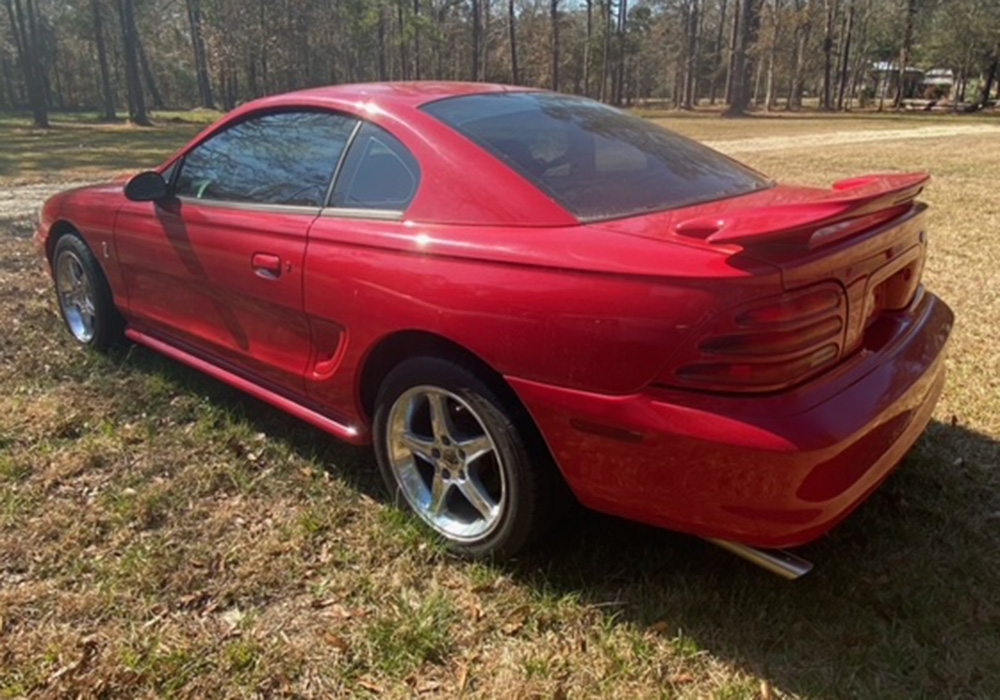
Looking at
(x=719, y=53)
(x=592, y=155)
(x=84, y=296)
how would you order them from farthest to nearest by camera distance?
(x=719, y=53) < (x=84, y=296) < (x=592, y=155)

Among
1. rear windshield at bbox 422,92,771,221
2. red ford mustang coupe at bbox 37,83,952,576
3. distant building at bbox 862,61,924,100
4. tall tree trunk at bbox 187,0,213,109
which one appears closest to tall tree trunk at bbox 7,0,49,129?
tall tree trunk at bbox 187,0,213,109

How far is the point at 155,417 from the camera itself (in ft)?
12.2

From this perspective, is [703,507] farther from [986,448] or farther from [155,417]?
[155,417]

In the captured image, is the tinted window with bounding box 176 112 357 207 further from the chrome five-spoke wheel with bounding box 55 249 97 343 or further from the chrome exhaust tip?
the chrome exhaust tip

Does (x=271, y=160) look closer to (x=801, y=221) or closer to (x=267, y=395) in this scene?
(x=267, y=395)

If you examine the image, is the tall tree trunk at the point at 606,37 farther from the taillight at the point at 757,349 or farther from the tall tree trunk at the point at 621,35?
the taillight at the point at 757,349

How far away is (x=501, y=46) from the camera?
189ft

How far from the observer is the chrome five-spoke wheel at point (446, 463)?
8.21 feet

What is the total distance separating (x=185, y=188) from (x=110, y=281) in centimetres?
88

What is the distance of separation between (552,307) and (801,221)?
645 mm

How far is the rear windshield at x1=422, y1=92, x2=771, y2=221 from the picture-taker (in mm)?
2459

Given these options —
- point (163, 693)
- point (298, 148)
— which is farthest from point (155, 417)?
point (163, 693)

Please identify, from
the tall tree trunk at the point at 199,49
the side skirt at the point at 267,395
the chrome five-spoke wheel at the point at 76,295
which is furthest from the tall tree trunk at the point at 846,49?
the side skirt at the point at 267,395

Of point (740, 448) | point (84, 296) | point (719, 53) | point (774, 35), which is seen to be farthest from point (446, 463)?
point (719, 53)
